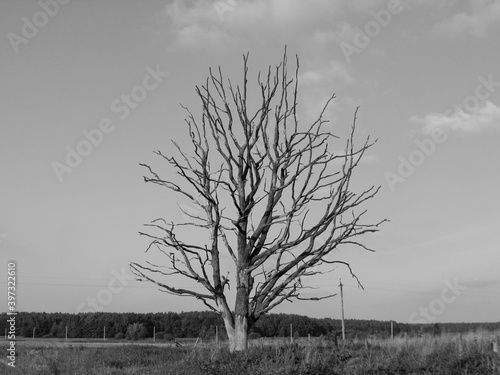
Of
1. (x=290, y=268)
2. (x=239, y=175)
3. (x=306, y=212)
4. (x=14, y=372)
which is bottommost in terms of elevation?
(x=14, y=372)

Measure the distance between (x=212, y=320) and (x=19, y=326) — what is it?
3833 cm

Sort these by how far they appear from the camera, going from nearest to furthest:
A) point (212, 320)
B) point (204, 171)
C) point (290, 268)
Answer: point (290, 268)
point (204, 171)
point (212, 320)

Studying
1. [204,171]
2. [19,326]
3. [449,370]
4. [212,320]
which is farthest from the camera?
[212,320]

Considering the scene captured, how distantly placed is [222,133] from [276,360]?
454 cm

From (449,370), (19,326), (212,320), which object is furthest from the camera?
(212,320)

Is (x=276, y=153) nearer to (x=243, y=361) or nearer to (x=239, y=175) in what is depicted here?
(x=239, y=175)

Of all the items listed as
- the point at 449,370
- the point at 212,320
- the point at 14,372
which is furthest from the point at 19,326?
the point at 449,370

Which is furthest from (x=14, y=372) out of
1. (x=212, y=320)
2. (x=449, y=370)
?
(x=212, y=320)

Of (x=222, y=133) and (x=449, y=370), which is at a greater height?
(x=222, y=133)

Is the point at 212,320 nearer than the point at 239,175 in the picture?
No

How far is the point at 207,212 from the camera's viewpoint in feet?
35.3

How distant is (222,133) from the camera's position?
36.4 ft

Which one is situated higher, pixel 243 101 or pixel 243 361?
pixel 243 101

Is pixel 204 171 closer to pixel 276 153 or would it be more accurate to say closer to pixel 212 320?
pixel 276 153
